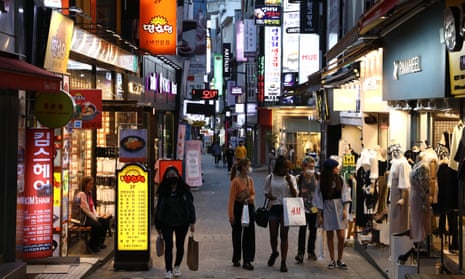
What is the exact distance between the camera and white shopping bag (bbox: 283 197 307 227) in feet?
38.0

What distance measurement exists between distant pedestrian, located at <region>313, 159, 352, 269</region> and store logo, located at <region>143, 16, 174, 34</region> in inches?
375

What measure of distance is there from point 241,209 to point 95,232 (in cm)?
280

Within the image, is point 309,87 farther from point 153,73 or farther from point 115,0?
point 115,0

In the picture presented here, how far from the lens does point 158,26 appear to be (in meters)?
20.1

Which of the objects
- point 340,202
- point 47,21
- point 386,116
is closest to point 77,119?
point 47,21

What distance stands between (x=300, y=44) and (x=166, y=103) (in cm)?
884

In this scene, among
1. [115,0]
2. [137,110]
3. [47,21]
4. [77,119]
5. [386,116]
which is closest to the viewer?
[47,21]

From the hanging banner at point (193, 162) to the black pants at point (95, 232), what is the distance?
10384 mm

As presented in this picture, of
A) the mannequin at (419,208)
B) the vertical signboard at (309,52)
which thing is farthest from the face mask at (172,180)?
the vertical signboard at (309,52)

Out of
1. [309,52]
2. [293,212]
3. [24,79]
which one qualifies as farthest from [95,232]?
[309,52]

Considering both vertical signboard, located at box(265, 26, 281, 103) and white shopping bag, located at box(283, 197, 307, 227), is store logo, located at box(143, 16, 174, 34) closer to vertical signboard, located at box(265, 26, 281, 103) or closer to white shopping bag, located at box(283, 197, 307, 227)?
white shopping bag, located at box(283, 197, 307, 227)

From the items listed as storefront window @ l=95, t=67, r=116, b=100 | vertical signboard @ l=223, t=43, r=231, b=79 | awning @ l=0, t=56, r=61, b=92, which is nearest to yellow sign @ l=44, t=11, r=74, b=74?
awning @ l=0, t=56, r=61, b=92

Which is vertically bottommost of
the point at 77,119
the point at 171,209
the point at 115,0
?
the point at 171,209

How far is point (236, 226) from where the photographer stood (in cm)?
1190
